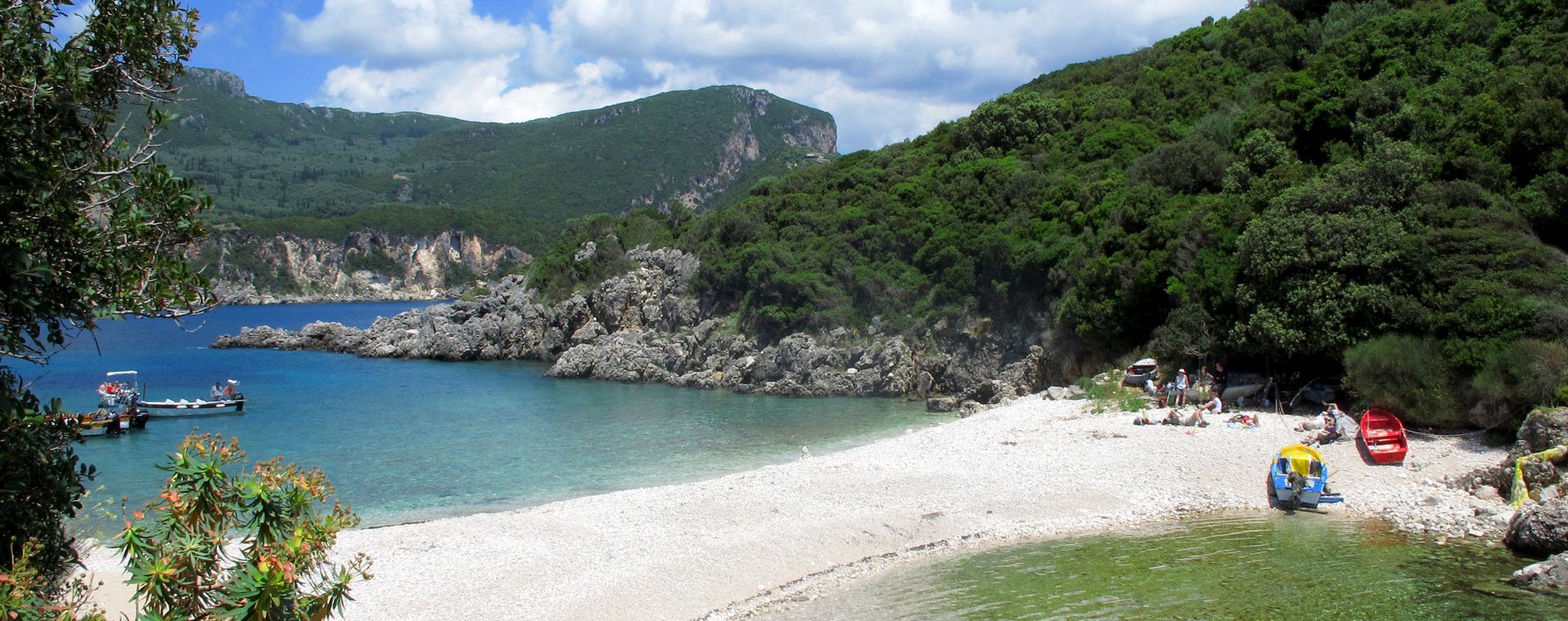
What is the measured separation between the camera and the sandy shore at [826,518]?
13141 mm


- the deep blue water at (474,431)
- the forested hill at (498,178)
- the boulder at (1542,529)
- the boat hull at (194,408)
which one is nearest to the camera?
the boulder at (1542,529)

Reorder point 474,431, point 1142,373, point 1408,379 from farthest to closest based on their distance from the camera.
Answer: point 474,431
point 1142,373
point 1408,379

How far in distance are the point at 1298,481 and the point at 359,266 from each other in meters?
153

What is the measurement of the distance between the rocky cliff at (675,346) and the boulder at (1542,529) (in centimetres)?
1722

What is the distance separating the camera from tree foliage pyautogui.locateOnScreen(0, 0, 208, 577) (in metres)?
5.26

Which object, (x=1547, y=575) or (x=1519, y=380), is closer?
(x=1547, y=575)

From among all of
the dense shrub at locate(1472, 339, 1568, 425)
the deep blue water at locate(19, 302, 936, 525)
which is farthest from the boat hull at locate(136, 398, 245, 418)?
the dense shrub at locate(1472, 339, 1568, 425)

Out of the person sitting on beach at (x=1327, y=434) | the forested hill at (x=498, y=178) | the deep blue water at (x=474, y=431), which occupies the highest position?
the forested hill at (x=498, y=178)

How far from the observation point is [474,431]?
30.0m

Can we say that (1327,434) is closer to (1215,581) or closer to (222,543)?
(1215,581)

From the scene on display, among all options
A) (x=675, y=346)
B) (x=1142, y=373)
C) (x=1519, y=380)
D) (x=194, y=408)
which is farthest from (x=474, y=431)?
(x=1519, y=380)

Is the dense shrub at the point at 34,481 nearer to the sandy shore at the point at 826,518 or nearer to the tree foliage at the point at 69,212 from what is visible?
the tree foliage at the point at 69,212

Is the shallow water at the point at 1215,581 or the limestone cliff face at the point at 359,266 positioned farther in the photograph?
the limestone cliff face at the point at 359,266

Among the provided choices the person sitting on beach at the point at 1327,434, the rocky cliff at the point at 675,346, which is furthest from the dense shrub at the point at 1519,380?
the rocky cliff at the point at 675,346
